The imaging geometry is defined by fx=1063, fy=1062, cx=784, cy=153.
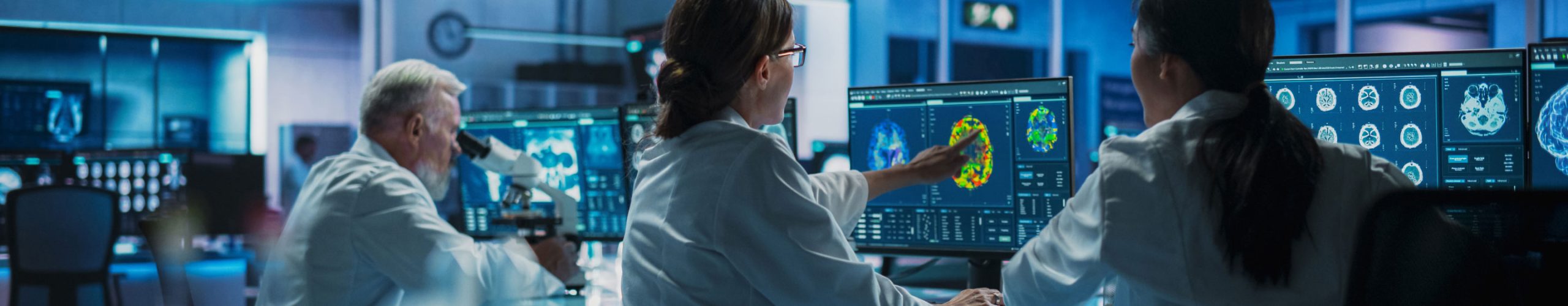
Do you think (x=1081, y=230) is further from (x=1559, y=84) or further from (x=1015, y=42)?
(x=1015, y=42)

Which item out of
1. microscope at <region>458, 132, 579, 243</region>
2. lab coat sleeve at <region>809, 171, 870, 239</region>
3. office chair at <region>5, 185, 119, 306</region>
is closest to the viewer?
lab coat sleeve at <region>809, 171, 870, 239</region>

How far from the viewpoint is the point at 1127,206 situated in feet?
3.82

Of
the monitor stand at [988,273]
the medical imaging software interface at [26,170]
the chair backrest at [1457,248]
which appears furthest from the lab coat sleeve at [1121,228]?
the medical imaging software interface at [26,170]

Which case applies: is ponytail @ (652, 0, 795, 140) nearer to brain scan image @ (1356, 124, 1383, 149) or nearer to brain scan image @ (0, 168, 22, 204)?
Answer: brain scan image @ (1356, 124, 1383, 149)

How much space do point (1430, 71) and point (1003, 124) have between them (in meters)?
0.72

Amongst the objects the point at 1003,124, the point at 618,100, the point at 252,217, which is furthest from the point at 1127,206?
the point at 618,100

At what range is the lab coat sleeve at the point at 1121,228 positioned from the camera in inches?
45.4

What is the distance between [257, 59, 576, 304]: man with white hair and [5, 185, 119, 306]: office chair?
2.94 metres

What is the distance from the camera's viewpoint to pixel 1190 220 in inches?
45.1

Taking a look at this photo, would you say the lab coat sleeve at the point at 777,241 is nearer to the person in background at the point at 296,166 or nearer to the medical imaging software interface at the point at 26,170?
the medical imaging software interface at the point at 26,170

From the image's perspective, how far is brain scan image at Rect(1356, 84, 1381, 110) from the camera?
1.78m

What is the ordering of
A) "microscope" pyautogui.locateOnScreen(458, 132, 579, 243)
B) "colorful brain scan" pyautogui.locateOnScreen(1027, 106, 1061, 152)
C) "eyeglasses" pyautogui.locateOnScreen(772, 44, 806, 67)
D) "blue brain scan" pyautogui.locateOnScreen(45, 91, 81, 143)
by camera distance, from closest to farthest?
"eyeglasses" pyautogui.locateOnScreen(772, 44, 806, 67) < "colorful brain scan" pyautogui.locateOnScreen(1027, 106, 1061, 152) < "microscope" pyautogui.locateOnScreen(458, 132, 579, 243) < "blue brain scan" pyautogui.locateOnScreen(45, 91, 81, 143)

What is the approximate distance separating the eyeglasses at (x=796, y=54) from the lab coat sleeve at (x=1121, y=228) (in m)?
0.45

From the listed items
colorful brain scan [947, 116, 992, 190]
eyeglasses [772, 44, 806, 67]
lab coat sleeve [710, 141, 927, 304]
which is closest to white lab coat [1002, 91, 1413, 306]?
lab coat sleeve [710, 141, 927, 304]
